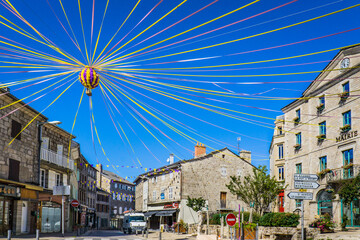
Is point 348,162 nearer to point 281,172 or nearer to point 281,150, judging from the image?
point 281,172

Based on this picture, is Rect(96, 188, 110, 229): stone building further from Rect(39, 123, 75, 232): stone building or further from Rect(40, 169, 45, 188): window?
Rect(40, 169, 45, 188): window

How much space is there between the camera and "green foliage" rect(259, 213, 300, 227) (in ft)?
80.3

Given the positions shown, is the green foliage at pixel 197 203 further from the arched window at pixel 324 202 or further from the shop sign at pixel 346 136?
the shop sign at pixel 346 136

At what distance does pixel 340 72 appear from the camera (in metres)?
29.7

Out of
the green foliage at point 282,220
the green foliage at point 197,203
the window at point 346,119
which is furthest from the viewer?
the green foliage at point 197,203

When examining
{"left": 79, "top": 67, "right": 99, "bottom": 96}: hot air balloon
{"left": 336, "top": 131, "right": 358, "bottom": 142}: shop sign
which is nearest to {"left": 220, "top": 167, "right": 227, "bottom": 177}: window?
{"left": 336, "top": 131, "right": 358, "bottom": 142}: shop sign

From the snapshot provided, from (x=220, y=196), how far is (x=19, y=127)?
3011 centimetres

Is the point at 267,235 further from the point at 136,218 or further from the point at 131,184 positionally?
the point at 131,184

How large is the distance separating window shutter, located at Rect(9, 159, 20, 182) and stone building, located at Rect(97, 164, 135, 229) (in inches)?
2264

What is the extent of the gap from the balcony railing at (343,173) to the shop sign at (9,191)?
2158 centimetres

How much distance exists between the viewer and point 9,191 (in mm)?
23969

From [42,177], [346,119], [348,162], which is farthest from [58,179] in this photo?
[346,119]

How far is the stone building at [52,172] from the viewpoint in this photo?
31.6 m

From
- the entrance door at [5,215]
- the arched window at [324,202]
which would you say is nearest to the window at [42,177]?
the entrance door at [5,215]
